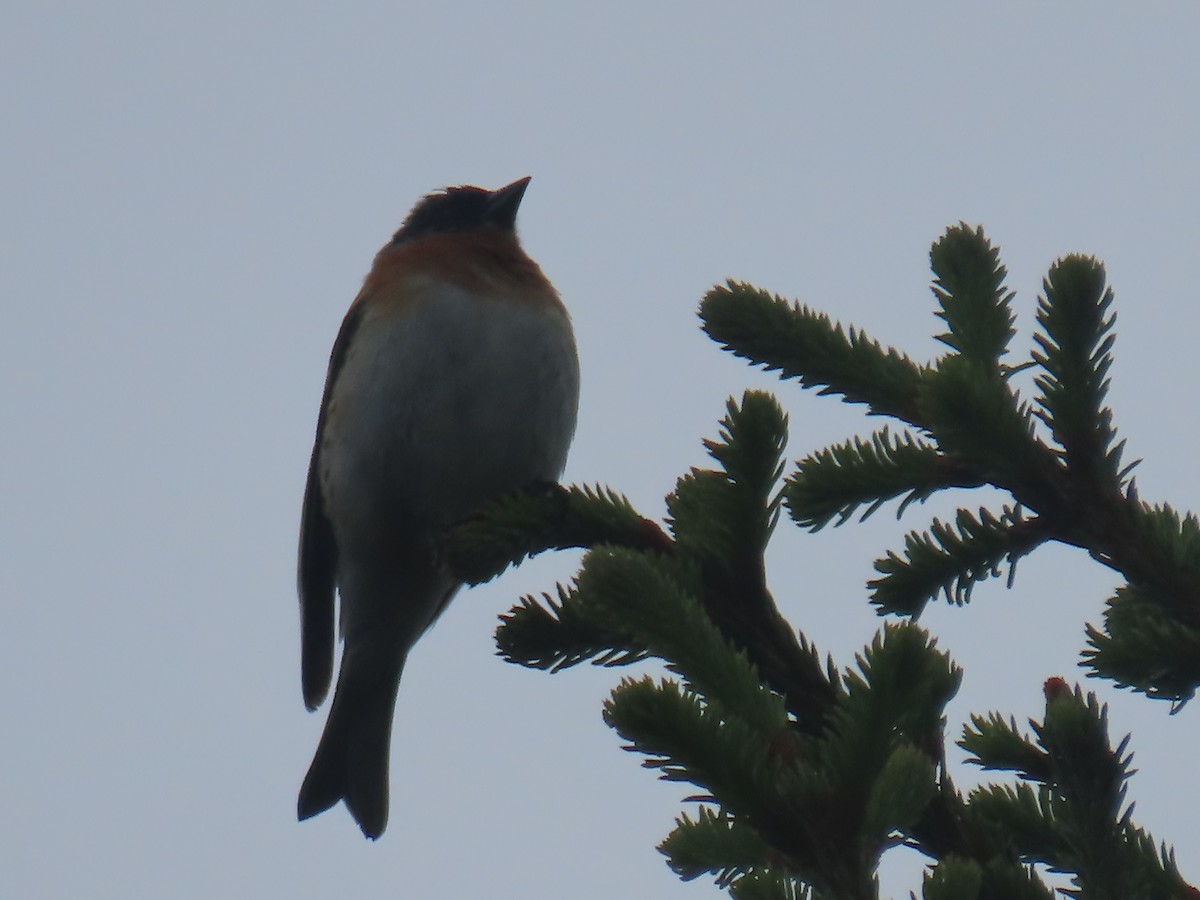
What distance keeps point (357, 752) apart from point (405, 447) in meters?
1.39

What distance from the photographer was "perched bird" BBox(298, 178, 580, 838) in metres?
5.02

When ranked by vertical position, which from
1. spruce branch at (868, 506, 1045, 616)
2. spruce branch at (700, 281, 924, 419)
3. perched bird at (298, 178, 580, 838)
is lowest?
spruce branch at (868, 506, 1045, 616)

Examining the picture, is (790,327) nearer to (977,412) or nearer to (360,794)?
(977,412)

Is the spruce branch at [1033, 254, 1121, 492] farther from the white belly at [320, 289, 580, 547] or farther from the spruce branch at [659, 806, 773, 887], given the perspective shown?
the white belly at [320, 289, 580, 547]

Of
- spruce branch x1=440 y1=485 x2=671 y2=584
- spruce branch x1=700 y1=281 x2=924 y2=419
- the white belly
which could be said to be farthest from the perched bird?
spruce branch x1=700 y1=281 x2=924 y2=419

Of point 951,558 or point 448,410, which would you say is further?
point 448,410

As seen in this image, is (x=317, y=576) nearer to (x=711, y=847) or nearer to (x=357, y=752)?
(x=357, y=752)

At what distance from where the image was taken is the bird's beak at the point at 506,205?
6582 millimetres

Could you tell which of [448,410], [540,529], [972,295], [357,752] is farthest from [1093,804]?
[357,752]

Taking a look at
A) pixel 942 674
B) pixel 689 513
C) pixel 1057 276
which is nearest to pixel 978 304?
pixel 1057 276

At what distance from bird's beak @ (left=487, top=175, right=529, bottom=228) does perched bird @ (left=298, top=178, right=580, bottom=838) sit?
504 mm

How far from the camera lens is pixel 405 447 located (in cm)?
505

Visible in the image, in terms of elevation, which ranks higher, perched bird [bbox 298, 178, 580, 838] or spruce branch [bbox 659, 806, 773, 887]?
perched bird [bbox 298, 178, 580, 838]

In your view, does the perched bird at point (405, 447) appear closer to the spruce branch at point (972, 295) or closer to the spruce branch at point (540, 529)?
the spruce branch at point (540, 529)
